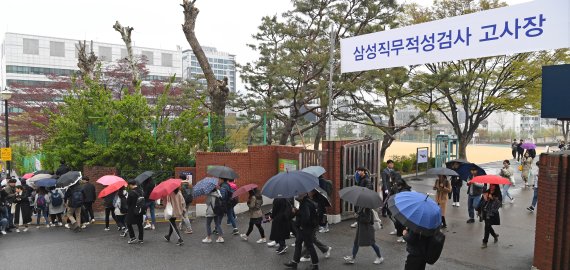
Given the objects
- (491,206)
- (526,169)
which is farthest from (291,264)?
(526,169)

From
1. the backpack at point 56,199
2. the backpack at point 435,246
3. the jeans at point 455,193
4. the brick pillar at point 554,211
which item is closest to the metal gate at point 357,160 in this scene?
the jeans at point 455,193

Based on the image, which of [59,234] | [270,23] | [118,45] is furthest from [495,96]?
[118,45]

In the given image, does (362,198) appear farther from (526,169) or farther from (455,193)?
(526,169)

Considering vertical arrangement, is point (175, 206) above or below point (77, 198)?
above

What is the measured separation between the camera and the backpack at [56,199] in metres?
11.9

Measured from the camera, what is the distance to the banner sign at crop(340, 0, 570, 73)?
750 centimetres

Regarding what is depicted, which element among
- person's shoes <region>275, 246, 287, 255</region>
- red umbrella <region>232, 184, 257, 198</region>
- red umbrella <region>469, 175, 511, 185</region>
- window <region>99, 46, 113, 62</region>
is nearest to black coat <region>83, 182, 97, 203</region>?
red umbrella <region>232, 184, 257, 198</region>

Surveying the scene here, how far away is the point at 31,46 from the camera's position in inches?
2938

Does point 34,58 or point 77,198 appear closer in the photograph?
point 77,198

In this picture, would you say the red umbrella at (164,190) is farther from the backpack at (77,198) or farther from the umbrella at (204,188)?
the backpack at (77,198)

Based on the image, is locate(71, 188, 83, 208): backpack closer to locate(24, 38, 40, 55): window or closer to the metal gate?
the metal gate

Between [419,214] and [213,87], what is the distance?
11.8 m

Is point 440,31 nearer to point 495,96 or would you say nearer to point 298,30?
point 298,30

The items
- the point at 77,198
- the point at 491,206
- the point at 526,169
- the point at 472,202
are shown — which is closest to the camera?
the point at 491,206
